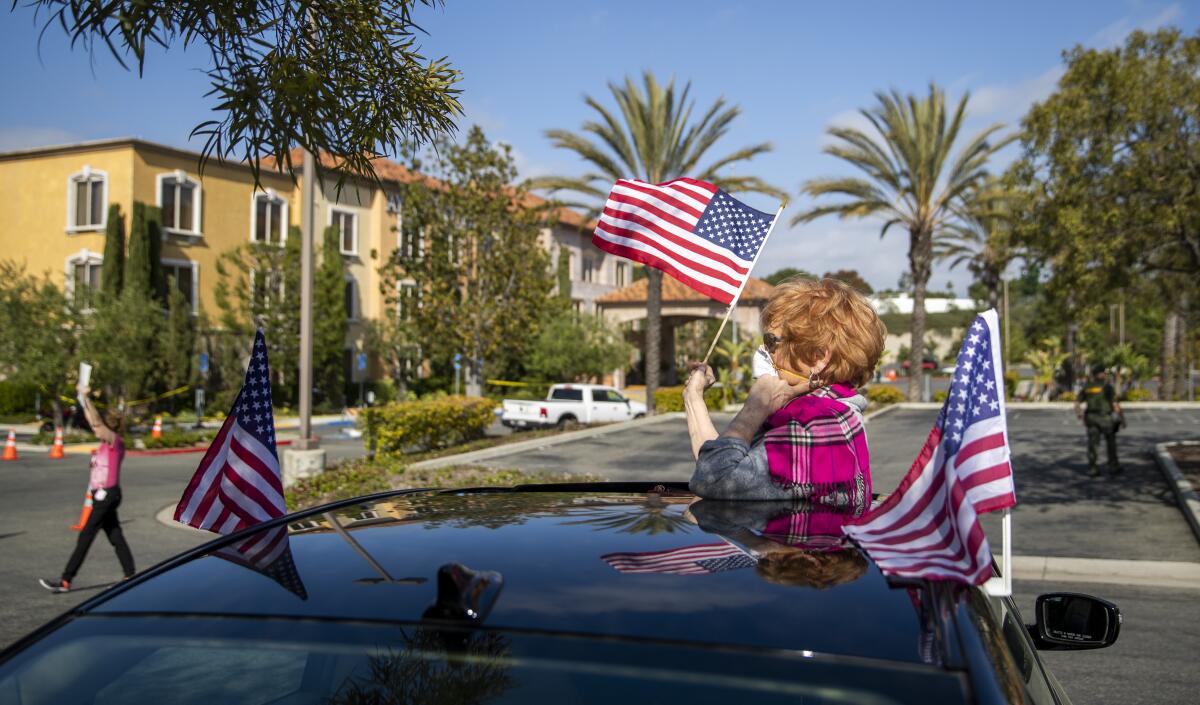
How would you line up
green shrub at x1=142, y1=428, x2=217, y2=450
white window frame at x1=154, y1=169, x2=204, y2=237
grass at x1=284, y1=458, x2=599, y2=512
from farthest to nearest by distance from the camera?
white window frame at x1=154, y1=169, x2=204, y2=237
green shrub at x1=142, y1=428, x2=217, y2=450
grass at x1=284, y1=458, x2=599, y2=512

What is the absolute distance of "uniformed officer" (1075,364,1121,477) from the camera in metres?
16.9

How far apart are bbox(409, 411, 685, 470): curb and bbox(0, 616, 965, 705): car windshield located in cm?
1386

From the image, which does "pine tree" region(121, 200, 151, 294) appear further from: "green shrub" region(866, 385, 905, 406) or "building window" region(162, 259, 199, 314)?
"green shrub" region(866, 385, 905, 406)

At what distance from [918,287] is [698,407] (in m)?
34.3

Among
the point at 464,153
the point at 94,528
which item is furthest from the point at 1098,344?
the point at 94,528

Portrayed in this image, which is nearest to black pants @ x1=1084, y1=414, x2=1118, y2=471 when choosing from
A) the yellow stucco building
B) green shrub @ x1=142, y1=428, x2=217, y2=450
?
green shrub @ x1=142, y1=428, x2=217, y2=450

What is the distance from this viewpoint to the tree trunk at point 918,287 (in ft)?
113

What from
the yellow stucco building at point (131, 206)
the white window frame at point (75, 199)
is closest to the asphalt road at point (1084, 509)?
the yellow stucco building at point (131, 206)

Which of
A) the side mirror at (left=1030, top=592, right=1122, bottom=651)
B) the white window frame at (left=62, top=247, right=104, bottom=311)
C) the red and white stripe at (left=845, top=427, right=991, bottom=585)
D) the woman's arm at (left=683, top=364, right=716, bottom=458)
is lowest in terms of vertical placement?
the side mirror at (left=1030, top=592, right=1122, bottom=651)

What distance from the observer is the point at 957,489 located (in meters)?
2.12

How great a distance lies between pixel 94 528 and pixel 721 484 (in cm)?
805

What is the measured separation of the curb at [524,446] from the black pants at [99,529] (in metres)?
6.54

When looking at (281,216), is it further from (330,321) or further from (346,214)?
(330,321)

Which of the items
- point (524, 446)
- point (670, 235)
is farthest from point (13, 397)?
point (670, 235)
